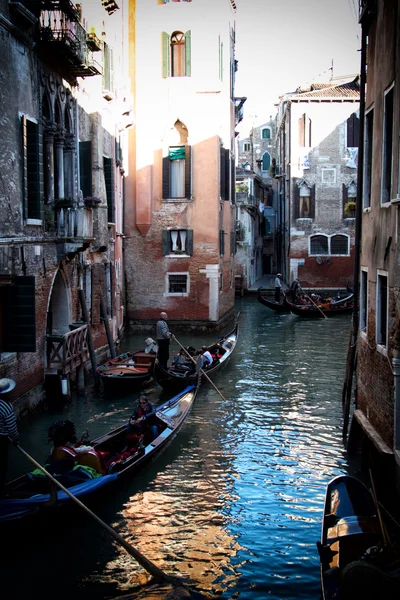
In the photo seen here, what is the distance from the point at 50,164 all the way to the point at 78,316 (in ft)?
8.97

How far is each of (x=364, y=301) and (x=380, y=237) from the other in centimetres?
143

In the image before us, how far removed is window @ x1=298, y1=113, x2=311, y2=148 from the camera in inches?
1058

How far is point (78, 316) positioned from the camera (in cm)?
1253

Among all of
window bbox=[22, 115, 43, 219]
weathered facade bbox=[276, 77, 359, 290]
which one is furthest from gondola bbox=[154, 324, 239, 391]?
weathered facade bbox=[276, 77, 359, 290]

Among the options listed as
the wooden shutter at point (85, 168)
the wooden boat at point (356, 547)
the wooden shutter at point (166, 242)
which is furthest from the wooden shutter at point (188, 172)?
the wooden boat at point (356, 547)

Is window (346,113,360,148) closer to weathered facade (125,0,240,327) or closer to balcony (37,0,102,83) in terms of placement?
weathered facade (125,0,240,327)

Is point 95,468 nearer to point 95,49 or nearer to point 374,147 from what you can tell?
point 374,147

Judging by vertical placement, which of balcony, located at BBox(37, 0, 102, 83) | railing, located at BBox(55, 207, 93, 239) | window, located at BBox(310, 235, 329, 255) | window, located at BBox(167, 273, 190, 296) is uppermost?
balcony, located at BBox(37, 0, 102, 83)

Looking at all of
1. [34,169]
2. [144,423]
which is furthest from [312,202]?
[144,423]

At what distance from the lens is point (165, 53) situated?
1808 centimetres

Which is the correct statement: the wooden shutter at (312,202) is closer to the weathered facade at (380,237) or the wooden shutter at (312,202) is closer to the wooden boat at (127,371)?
the wooden boat at (127,371)

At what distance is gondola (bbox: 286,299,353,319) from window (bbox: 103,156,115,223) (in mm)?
9382

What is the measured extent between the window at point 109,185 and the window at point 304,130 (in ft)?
45.2

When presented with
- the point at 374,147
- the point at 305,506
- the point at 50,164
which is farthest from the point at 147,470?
the point at 50,164
